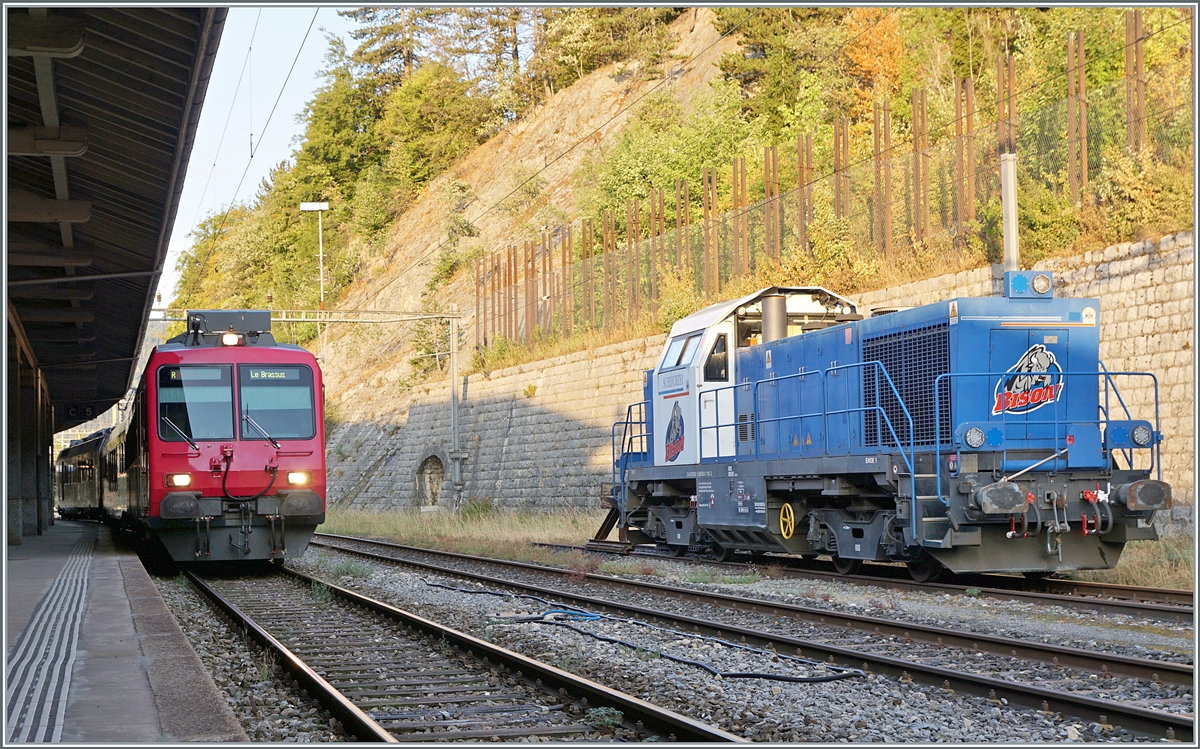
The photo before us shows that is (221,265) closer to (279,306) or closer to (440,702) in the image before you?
(279,306)

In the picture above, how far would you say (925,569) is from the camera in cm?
1298

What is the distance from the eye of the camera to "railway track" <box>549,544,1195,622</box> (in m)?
10.2

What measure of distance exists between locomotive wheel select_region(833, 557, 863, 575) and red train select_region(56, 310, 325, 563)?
7186mm

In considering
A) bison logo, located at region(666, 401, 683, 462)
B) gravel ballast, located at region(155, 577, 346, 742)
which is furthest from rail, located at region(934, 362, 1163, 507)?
gravel ballast, located at region(155, 577, 346, 742)

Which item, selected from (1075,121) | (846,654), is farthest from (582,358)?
(846,654)

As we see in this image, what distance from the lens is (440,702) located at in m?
7.18

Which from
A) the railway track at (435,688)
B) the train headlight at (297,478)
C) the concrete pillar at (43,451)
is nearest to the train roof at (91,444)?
the concrete pillar at (43,451)

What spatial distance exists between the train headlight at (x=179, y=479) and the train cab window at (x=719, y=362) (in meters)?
7.36

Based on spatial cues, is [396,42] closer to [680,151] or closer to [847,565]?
[680,151]

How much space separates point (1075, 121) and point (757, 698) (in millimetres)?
14173

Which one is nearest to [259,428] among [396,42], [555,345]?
[555,345]

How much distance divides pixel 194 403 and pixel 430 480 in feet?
84.2

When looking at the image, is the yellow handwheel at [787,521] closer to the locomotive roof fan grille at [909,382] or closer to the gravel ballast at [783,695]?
the locomotive roof fan grille at [909,382]

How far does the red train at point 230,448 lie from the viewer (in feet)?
50.3
